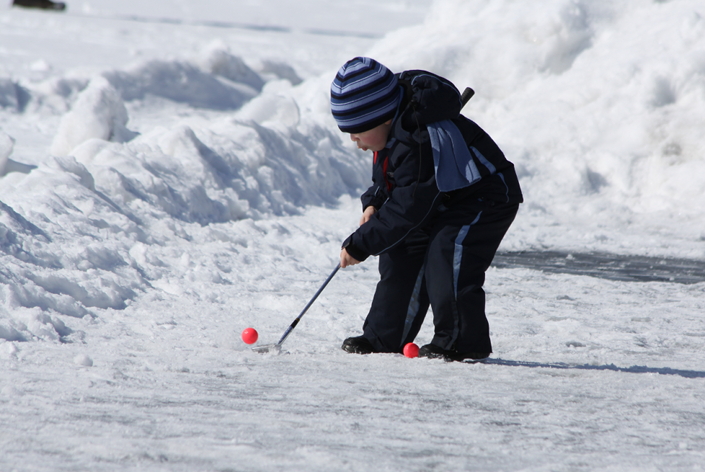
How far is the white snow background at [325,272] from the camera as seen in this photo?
198 centimetres

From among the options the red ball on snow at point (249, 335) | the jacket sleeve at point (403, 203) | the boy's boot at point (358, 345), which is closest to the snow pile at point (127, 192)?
the red ball on snow at point (249, 335)

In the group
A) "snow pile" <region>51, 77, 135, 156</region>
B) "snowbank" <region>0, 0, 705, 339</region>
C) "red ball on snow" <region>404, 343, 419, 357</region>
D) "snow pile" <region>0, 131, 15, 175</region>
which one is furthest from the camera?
"snow pile" <region>51, 77, 135, 156</region>

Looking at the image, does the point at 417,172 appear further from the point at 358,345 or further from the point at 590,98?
the point at 590,98

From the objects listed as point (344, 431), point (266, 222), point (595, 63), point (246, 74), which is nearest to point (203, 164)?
point (266, 222)

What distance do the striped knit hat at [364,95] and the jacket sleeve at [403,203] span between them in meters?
0.15

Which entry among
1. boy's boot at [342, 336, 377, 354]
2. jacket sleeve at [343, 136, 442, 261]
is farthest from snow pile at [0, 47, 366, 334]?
jacket sleeve at [343, 136, 442, 261]

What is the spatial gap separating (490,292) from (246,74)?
8818 millimetres

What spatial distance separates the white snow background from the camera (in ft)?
6.48

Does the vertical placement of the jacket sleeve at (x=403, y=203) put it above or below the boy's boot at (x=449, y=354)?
above

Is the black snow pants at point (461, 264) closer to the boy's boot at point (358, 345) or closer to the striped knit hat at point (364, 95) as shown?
the boy's boot at point (358, 345)

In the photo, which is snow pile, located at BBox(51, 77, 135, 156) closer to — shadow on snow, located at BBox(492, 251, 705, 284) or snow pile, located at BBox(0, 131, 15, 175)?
snow pile, located at BBox(0, 131, 15, 175)

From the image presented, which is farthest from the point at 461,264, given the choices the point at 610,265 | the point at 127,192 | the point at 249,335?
the point at 127,192

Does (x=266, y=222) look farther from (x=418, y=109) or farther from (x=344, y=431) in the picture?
(x=344, y=431)

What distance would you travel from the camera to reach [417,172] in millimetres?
2730
